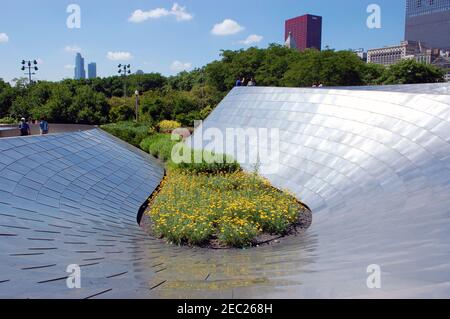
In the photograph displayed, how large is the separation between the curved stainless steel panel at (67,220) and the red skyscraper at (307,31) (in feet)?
389

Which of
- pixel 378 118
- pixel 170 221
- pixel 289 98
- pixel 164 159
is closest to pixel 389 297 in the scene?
pixel 170 221

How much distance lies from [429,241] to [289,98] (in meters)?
9.98

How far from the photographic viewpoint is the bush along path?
25.0 feet

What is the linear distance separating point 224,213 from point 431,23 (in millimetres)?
162057

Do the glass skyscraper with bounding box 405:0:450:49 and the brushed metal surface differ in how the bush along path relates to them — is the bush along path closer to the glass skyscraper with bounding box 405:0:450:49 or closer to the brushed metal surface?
the brushed metal surface

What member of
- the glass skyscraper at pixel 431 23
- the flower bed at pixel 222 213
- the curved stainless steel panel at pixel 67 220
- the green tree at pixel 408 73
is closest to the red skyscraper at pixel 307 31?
the glass skyscraper at pixel 431 23

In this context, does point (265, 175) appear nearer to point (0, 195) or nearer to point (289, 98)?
point (289, 98)

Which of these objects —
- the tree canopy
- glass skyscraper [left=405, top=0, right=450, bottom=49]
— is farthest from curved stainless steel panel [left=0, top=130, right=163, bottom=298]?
glass skyscraper [left=405, top=0, right=450, bottom=49]

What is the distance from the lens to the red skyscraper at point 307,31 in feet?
406

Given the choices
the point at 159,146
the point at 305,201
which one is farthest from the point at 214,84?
the point at 305,201

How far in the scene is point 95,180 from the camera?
1014 centimetres

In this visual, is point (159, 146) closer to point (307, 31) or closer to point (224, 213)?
point (224, 213)

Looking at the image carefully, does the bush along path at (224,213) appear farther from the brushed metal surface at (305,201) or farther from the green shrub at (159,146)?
the green shrub at (159,146)

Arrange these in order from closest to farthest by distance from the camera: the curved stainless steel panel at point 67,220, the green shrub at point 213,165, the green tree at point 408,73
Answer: the curved stainless steel panel at point 67,220
the green shrub at point 213,165
the green tree at point 408,73
